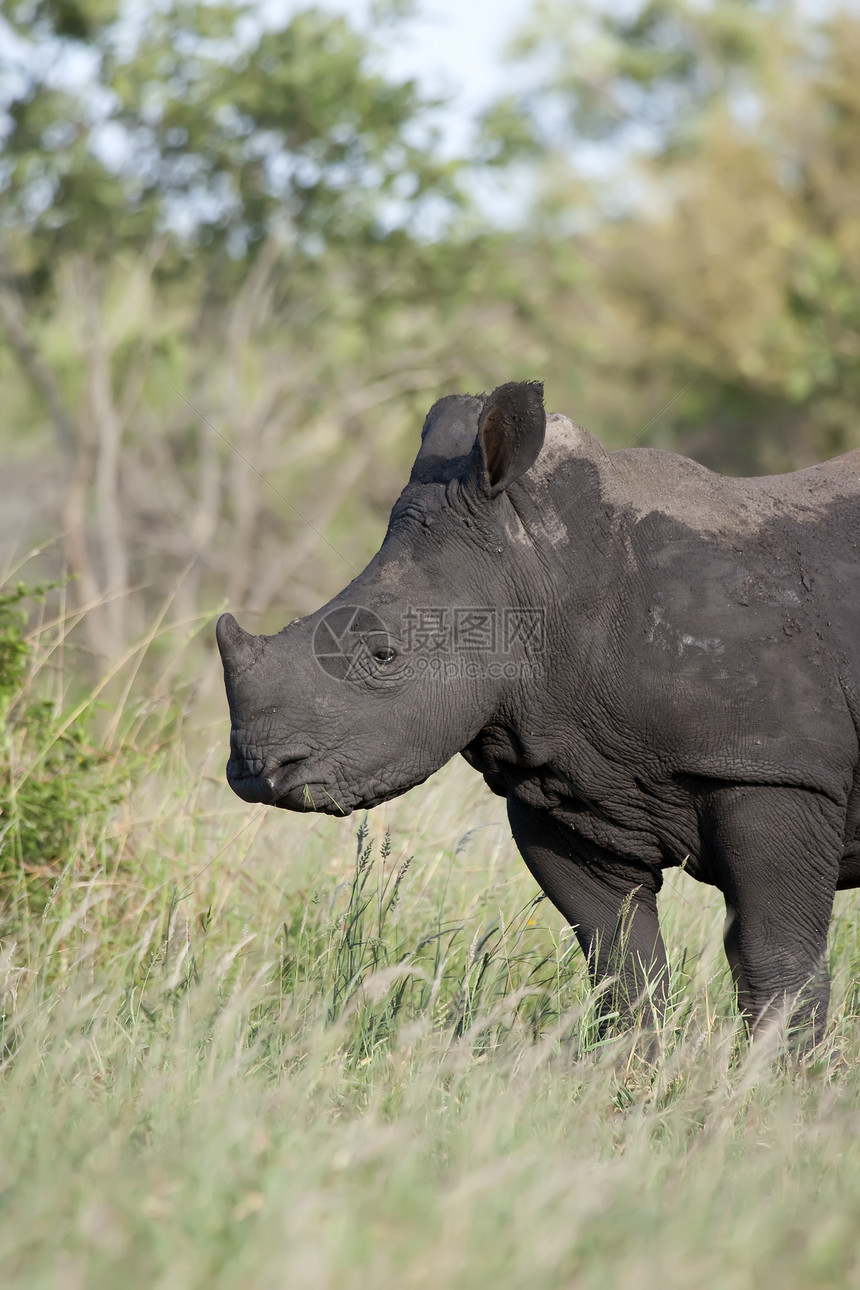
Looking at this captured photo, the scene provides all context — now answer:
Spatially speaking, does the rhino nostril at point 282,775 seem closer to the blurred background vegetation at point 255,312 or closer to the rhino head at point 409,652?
the rhino head at point 409,652

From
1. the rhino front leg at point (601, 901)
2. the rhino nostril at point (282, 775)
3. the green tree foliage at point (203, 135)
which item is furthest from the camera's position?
the green tree foliage at point (203, 135)

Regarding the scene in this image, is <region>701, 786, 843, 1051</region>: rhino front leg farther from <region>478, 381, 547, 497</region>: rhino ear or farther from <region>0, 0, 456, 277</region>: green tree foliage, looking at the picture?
<region>0, 0, 456, 277</region>: green tree foliage

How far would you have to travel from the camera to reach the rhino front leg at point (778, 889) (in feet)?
12.9

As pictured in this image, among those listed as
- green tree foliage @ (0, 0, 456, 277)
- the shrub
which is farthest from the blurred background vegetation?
the shrub

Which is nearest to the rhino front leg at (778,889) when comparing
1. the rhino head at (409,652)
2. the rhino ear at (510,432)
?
the rhino head at (409,652)

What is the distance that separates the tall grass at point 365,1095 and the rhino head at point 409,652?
21.3 inches

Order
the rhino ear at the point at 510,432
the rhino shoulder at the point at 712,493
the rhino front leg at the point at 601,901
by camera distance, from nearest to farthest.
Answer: the rhino ear at the point at 510,432, the rhino shoulder at the point at 712,493, the rhino front leg at the point at 601,901

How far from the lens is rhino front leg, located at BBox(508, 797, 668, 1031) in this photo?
438 cm

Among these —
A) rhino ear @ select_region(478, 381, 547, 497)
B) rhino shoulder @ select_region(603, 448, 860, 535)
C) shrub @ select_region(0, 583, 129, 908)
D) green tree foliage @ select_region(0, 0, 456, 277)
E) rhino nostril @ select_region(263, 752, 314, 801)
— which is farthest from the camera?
green tree foliage @ select_region(0, 0, 456, 277)

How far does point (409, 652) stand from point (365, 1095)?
1.15 metres

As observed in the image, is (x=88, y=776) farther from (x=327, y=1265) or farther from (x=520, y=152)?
(x=520, y=152)

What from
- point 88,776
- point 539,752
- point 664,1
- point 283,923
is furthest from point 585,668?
point 664,1

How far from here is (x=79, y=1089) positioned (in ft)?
11.3

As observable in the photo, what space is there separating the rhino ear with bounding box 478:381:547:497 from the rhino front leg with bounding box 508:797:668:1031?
3.33 feet
